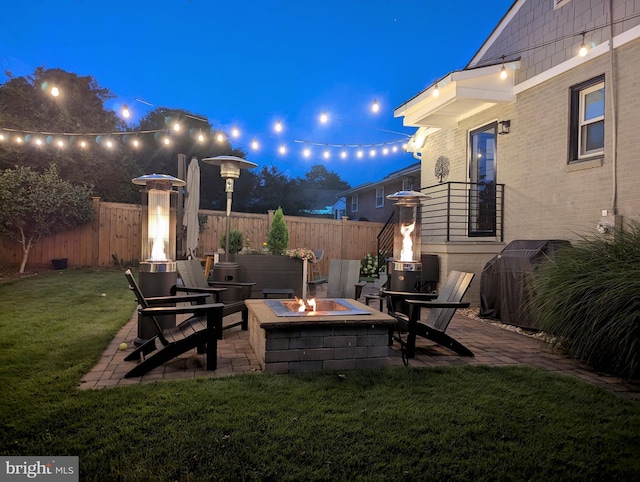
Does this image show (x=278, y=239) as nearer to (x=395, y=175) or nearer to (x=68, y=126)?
(x=395, y=175)

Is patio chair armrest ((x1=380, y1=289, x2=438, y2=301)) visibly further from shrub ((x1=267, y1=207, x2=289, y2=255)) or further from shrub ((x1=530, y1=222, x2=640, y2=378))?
shrub ((x1=267, y1=207, x2=289, y2=255))

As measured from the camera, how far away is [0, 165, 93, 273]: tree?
958 centimetres

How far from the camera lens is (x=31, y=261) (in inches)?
440

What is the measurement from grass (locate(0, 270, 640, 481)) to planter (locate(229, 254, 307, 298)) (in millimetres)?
3494

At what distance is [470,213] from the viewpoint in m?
8.68

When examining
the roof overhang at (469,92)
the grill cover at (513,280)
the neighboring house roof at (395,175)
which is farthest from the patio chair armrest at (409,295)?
the neighboring house roof at (395,175)

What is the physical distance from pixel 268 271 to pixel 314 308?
3.30m

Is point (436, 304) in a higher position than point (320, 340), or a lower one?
higher

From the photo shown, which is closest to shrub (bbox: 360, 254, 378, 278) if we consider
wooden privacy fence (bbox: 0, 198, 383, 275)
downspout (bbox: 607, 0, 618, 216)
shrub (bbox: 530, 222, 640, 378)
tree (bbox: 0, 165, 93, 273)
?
wooden privacy fence (bbox: 0, 198, 383, 275)

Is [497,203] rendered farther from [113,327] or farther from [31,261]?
[31,261]

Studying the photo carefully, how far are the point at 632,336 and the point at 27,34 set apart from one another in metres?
43.2

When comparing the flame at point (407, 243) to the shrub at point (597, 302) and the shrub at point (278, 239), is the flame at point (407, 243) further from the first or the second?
the shrub at point (278, 239)

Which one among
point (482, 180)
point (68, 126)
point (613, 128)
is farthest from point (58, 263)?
point (613, 128)

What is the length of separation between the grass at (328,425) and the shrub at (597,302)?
0.54 meters
